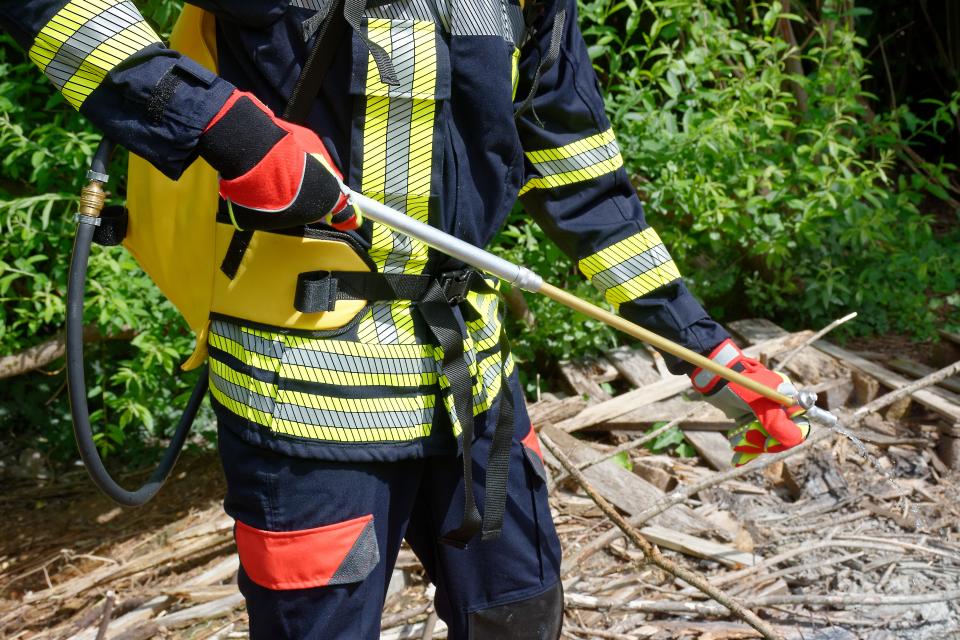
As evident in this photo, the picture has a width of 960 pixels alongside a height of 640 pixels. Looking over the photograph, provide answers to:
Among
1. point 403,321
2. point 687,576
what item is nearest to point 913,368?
point 687,576

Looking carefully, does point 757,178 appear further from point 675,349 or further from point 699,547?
point 675,349

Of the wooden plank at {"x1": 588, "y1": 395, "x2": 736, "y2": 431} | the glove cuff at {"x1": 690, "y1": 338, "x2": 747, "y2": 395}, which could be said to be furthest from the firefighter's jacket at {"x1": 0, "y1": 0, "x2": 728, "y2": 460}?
the wooden plank at {"x1": 588, "y1": 395, "x2": 736, "y2": 431}

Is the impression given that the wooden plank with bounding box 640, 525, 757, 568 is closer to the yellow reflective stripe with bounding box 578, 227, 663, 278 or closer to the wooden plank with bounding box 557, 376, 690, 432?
the wooden plank with bounding box 557, 376, 690, 432

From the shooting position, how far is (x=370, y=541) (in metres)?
1.66

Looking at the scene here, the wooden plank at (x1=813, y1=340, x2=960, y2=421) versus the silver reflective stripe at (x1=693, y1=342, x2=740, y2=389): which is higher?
the silver reflective stripe at (x1=693, y1=342, x2=740, y2=389)

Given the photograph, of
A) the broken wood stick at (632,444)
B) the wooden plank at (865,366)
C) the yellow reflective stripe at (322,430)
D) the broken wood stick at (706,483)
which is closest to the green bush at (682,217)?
the wooden plank at (865,366)

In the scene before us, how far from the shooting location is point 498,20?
1682 millimetres

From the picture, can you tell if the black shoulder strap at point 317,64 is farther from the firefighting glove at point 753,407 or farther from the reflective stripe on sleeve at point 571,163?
the firefighting glove at point 753,407

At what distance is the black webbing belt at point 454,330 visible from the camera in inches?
62.0

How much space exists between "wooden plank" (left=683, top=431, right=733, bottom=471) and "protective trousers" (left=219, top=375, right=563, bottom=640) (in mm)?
2001

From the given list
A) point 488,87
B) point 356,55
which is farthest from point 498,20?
point 356,55

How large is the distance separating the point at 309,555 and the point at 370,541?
0.36 feet

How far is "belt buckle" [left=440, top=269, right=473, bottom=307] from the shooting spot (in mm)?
1722

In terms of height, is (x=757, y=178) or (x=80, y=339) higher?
(x=80, y=339)
